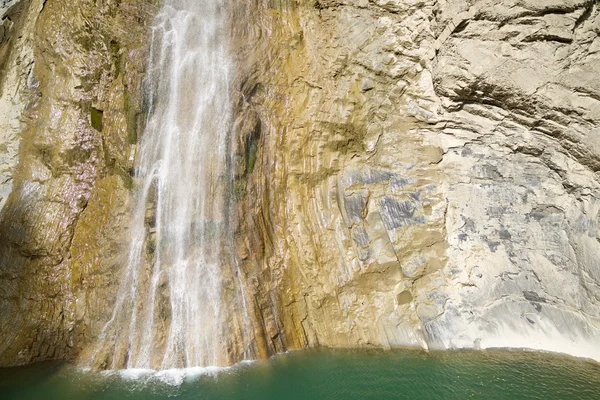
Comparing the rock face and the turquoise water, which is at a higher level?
the rock face

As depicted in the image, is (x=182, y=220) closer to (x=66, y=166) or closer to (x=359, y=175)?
(x=66, y=166)

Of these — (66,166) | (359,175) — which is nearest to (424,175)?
(359,175)

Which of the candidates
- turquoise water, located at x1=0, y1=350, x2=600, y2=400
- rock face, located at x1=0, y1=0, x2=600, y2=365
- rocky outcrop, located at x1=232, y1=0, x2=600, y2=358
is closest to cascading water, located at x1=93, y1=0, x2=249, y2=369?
rock face, located at x1=0, y1=0, x2=600, y2=365

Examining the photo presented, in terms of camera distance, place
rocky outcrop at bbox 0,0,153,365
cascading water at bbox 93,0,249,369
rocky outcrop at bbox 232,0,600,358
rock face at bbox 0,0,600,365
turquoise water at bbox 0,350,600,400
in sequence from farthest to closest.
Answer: rocky outcrop at bbox 0,0,153,365
cascading water at bbox 93,0,249,369
rock face at bbox 0,0,600,365
rocky outcrop at bbox 232,0,600,358
turquoise water at bbox 0,350,600,400

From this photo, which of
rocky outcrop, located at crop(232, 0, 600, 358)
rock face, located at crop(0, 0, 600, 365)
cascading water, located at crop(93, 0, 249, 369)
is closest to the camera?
rocky outcrop, located at crop(232, 0, 600, 358)

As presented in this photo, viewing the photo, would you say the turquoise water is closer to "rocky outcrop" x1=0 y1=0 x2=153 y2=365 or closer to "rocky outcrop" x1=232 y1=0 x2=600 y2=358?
"rocky outcrop" x1=232 y1=0 x2=600 y2=358

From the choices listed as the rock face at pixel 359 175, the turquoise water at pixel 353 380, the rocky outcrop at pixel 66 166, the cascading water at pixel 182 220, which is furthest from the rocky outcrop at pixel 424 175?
the rocky outcrop at pixel 66 166

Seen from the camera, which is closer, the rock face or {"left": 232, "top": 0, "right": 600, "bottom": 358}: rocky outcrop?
{"left": 232, "top": 0, "right": 600, "bottom": 358}: rocky outcrop
